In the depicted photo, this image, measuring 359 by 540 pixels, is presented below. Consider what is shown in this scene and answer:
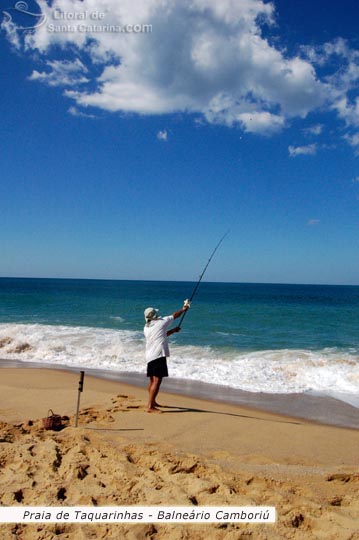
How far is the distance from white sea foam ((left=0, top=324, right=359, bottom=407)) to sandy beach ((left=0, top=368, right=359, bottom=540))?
8.60 ft

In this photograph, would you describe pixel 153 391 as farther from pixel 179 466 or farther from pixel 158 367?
pixel 179 466

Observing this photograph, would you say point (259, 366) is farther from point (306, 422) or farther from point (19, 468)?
point (19, 468)

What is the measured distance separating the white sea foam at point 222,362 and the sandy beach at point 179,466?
8.60ft

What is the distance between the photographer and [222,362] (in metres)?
11.3

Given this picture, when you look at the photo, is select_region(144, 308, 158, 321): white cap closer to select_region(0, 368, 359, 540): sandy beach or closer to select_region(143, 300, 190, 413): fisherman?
select_region(143, 300, 190, 413): fisherman

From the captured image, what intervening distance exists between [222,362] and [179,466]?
7.54m

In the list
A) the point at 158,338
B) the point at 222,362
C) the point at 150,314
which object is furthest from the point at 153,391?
the point at 222,362

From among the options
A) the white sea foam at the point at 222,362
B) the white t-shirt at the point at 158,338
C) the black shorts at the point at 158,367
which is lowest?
the white sea foam at the point at 222,362

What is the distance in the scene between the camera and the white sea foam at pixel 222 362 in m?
8.80

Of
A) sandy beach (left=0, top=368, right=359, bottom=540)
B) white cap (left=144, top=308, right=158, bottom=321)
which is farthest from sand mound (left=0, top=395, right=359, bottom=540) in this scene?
white cap (left=144, top=308, right=158, bottom=321)

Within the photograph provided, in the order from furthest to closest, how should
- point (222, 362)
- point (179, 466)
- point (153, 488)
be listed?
point (222, 362)
point (179, 466)
point (153, 488)

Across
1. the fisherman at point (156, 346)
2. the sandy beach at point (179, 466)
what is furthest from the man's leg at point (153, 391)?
the sandy beach at point (179, 466)

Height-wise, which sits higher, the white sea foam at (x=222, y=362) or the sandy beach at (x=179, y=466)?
the sandy beach at (x=179, y=466)

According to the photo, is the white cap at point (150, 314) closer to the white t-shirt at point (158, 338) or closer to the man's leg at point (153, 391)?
the white t-shirt at point (158, 338)
